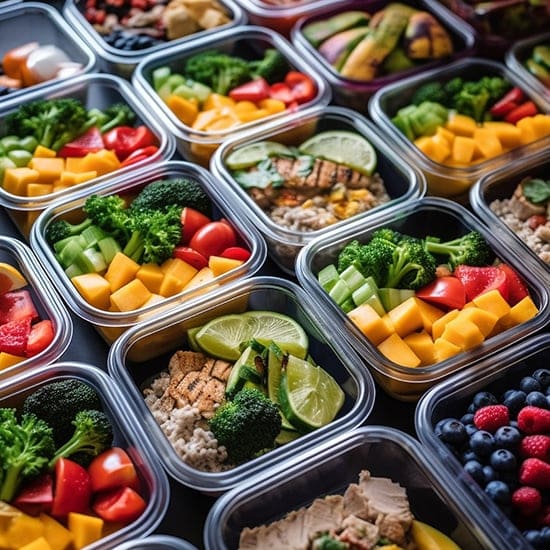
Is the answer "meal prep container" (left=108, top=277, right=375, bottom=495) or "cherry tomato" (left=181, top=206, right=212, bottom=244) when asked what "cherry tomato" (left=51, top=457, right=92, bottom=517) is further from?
"cherry tomato" (left=181, top=206, right=212, bottom=244)

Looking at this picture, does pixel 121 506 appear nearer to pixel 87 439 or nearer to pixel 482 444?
pixel 87 439

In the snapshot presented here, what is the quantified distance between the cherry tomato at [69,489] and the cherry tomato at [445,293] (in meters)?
1.02

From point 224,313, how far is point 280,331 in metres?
0.17

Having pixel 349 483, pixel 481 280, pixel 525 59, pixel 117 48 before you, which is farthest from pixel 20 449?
pixel 525 59

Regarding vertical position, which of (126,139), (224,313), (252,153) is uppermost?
(126,139)

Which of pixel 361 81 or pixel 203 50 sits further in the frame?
pixel 203 50

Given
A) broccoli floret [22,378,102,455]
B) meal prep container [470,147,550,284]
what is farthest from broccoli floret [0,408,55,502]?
meal prep container [470,147,550,284]

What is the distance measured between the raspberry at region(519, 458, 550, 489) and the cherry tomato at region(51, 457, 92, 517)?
39.4 inches

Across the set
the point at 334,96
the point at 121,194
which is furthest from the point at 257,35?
the point at 121,194

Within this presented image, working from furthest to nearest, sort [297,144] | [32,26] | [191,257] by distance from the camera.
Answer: [32,26]
[297,144]
[191,257]

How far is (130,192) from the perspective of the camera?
2607 millimetres

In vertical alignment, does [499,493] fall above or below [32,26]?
below

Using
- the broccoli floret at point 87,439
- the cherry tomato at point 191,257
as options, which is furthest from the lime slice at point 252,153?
the broccoli floret at point 87,439

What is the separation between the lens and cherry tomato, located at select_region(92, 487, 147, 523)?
6.24 ft
